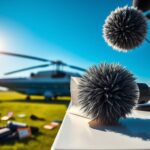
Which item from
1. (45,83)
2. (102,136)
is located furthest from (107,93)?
(45,83)

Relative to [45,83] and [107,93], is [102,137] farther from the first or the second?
[45,83]

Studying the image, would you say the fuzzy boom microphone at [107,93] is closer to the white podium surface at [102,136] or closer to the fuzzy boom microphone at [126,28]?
the white podium surface at [102,136]

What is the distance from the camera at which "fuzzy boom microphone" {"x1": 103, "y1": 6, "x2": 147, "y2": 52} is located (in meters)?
0.69

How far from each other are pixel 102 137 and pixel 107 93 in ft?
0.54

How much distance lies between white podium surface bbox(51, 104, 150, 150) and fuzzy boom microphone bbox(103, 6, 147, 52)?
10.6 inches

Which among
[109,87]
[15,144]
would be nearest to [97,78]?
[109,87]

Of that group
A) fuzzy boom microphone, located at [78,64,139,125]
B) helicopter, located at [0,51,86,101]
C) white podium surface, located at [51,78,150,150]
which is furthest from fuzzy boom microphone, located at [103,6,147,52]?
helicopter, located at [0,51,86,101]

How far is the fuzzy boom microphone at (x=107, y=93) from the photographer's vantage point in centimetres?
52

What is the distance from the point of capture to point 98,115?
516 mm

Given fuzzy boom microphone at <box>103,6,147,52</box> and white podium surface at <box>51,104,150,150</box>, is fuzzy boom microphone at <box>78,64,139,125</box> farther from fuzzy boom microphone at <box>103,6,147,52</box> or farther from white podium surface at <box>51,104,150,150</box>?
fuzzy boom microphone at <box>103,6,147,52</box>

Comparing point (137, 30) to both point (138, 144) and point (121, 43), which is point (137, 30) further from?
point (138, 144)

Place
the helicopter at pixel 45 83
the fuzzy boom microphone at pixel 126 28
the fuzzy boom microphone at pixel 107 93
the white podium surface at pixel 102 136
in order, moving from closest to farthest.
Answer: the white podium surface at pixel 102 136 < the fuzzy boom microphone at pixel 107 93 < the fuzzy boom microphone at pixel 126 28 < the helicopter at pixel 45 83

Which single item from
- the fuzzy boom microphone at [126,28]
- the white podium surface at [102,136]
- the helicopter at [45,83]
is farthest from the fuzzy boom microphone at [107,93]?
the helicopter at [45,83]

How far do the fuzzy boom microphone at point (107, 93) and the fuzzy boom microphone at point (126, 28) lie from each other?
141mm
